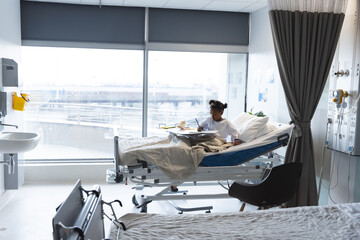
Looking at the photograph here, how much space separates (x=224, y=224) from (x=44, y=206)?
2.81 metres

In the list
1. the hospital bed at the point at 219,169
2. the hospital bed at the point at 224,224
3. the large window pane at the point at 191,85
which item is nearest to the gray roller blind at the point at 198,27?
the large window pane at the point at 191,85

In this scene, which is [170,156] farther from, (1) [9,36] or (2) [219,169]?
(1) [9,36]

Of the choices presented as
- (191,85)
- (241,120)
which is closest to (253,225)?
(241,120)

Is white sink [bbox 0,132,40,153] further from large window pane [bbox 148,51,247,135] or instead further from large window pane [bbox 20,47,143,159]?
large window pane [bbox 148,51,247,135]

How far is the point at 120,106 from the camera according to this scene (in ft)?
18.6

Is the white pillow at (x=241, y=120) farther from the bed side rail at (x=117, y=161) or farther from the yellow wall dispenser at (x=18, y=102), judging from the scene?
the yellow wall dispenser at (x=18, y=102)

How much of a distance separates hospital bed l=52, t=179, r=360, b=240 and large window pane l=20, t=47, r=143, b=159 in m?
3.65

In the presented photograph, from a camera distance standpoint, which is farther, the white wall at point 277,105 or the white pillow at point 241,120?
the white pillow at point 241,120

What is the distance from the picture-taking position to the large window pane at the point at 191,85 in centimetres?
561

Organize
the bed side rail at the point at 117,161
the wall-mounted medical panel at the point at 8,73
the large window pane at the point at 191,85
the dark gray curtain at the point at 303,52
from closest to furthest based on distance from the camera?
the bed side rail at the point at 117,161, the dark gray curtain at the point at 303,52, the wall-mounted medical panel at the point at 8,73, the large window pane at the point at 191,85

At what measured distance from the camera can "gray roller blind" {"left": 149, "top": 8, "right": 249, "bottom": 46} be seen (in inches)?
211

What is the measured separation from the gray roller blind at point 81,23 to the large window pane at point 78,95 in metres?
0.27

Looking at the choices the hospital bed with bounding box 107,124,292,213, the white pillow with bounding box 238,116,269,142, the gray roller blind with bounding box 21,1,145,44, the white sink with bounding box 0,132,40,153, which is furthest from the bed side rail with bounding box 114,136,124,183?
the gray roller blind with bounding box 21,1,145,44

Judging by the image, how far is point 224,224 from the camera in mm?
1996
